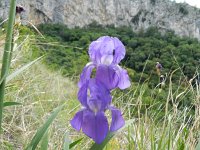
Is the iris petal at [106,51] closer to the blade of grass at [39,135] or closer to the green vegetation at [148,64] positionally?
the blade of grass at [39,135]

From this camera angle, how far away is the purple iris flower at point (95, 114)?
695mm

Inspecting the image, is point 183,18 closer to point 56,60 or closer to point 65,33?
point 65,33

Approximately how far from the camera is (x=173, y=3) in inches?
1548

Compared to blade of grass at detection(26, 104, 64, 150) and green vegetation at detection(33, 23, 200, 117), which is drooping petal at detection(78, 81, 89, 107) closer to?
blade of grass at detection(26, 104, 64, 150)

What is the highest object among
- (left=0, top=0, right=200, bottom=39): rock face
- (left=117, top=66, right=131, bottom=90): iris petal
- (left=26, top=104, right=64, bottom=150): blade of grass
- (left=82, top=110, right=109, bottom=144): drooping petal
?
(left=117, top=66, right=131, bottom=90): iris petal

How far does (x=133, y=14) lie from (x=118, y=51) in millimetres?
41708

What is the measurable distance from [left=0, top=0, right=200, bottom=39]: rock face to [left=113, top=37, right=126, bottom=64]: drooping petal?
118 ft

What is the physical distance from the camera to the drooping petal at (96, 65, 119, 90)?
72cm

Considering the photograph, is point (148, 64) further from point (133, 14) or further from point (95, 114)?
point (133, 14)

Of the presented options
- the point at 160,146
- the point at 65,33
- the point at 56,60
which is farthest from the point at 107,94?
the point at 65,33

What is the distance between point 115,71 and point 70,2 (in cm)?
4032

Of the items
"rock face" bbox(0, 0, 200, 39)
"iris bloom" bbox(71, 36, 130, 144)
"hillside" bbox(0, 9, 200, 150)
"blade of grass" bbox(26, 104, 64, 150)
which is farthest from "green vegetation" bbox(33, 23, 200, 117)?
"rock face" bbox(0, 0, 200, 39)

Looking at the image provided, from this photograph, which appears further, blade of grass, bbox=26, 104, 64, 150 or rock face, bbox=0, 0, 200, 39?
rock face, bbox=0, 0, 200, 39

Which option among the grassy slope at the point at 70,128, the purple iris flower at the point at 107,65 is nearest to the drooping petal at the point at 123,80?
the purple iris flower at the point at 107,65
